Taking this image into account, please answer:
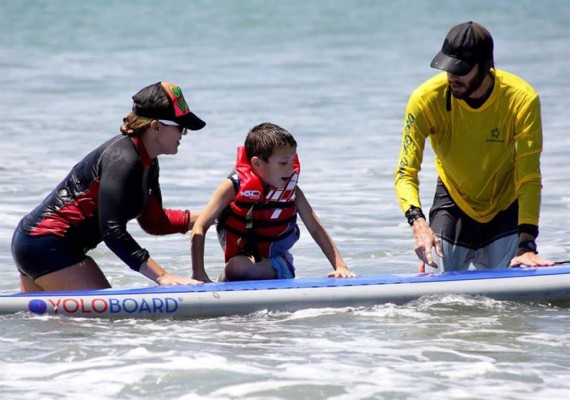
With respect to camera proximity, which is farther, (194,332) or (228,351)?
(194,332)

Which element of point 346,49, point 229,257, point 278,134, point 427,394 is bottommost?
point 427,394

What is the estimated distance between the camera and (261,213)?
6.39 m

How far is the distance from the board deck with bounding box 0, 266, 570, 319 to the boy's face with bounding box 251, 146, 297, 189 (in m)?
0.53

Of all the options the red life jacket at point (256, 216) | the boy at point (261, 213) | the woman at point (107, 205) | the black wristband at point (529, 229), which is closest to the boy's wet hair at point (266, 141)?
the boy at point (261, 213)

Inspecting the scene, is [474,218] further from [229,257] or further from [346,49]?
[346,49]

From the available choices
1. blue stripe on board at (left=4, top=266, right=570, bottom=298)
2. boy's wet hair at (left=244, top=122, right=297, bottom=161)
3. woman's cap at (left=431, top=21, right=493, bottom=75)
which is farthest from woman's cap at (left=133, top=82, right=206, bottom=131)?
woman's cap at (left=431, top=21, right=493, bottom=75)

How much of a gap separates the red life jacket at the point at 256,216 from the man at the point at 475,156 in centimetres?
62

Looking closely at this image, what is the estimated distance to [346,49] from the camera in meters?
27.0

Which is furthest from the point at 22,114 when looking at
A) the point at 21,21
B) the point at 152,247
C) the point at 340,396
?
the point at 21,21

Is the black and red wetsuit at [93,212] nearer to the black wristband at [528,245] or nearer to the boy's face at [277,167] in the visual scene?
the boy's face at [277,167]

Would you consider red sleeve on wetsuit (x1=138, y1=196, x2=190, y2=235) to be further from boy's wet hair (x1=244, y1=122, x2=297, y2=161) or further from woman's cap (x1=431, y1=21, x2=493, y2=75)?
woman's cap (x1=431, y1=21, x2=493, y2=75)

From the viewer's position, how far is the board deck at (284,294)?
6.09m

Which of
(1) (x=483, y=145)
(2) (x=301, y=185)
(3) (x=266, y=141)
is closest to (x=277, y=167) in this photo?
(3) (x=266, y=141)

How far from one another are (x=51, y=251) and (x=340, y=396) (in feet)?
6.41
